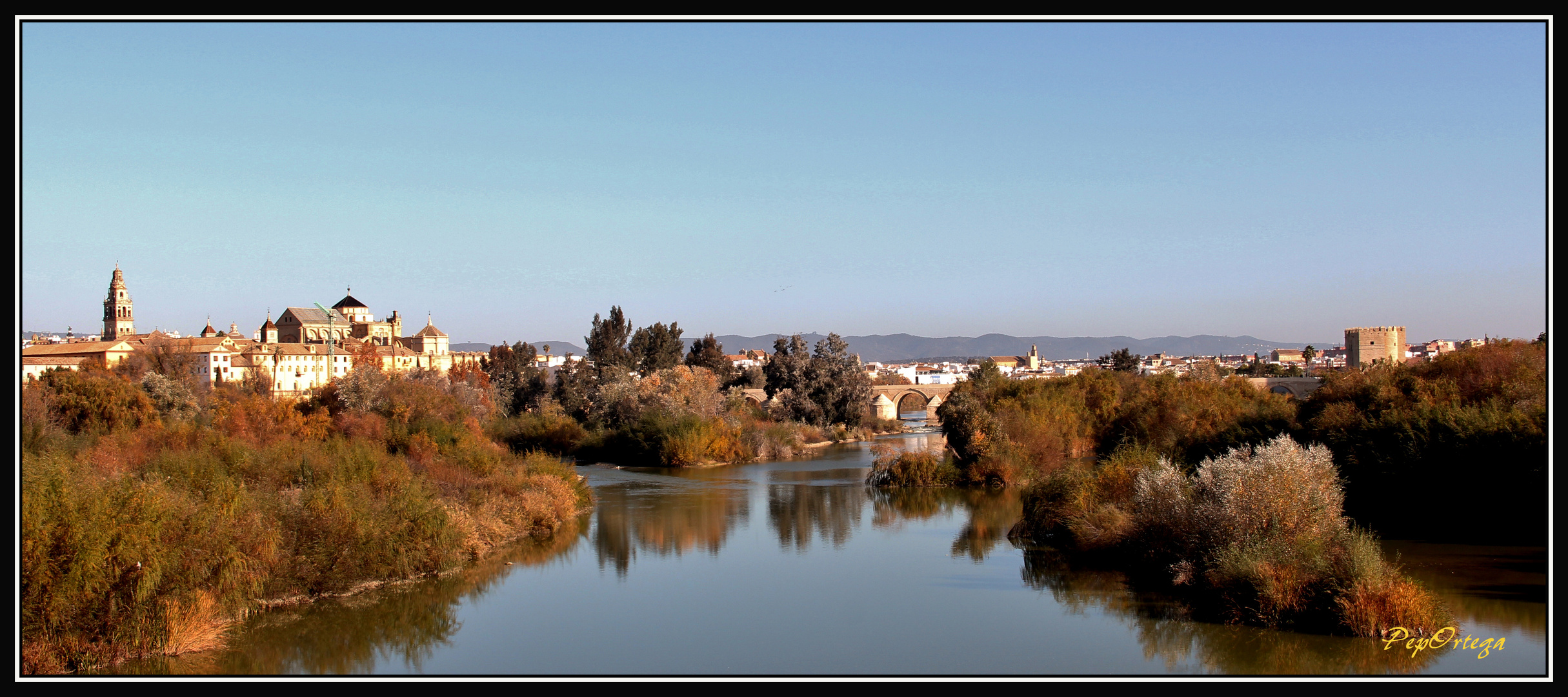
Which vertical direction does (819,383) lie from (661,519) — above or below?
above

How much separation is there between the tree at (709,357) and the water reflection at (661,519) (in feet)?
107

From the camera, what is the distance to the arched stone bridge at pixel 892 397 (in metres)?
52.2

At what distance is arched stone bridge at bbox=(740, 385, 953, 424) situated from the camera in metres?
52.2

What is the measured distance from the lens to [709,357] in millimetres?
64125

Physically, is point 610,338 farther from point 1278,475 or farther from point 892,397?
point 1278,475

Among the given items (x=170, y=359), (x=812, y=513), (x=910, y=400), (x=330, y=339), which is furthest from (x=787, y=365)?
(x=330, y=339)

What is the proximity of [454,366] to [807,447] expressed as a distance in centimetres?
2947

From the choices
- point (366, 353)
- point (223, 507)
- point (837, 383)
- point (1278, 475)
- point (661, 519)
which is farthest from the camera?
point (366, 353)

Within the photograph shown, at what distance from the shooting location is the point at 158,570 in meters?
10.8

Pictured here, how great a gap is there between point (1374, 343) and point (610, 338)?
1587 inches

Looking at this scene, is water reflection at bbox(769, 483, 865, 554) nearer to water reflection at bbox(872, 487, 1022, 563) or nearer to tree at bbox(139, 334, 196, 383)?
water reflection at bbox(872, 487, 1022, 563)
